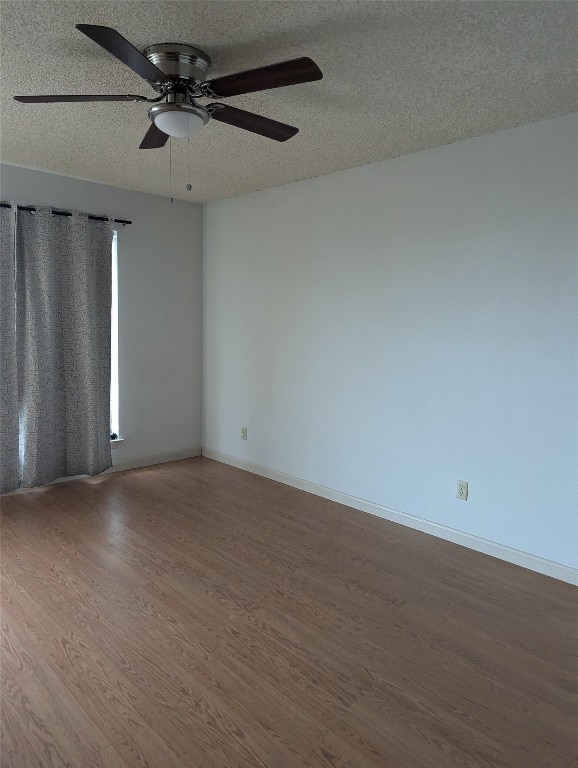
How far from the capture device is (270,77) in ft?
6.29

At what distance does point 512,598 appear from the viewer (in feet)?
8.93

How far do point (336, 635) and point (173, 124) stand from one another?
2343mm

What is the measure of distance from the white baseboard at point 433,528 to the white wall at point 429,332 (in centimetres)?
5

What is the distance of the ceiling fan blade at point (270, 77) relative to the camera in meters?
1.81

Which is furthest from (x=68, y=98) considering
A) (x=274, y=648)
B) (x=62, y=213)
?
(x=274, y=648)

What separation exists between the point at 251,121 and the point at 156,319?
288 centimetres

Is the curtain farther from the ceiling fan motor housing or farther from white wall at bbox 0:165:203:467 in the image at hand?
the ceiling fan motor housing

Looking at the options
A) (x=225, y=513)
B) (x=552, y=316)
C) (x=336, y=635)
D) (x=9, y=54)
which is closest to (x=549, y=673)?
(x=336, y=635)

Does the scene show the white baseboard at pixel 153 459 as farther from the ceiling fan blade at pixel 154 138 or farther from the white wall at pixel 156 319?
the ceiling fan blade at pixel 154 138

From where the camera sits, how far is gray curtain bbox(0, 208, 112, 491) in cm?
406

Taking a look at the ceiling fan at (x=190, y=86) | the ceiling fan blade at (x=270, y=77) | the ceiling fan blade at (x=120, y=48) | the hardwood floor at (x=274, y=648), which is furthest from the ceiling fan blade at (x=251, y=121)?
the hardwood floor at (x=274, y=648)

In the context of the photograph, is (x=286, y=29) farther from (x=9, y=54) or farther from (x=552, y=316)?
(x=552, y=316)

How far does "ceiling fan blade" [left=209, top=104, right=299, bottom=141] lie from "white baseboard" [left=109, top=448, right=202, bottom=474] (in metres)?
3.34

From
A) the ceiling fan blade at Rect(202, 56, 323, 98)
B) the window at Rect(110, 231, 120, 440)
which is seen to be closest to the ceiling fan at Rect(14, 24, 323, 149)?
the ceiling fan blade at Rect(202, 56, 323, 98)
